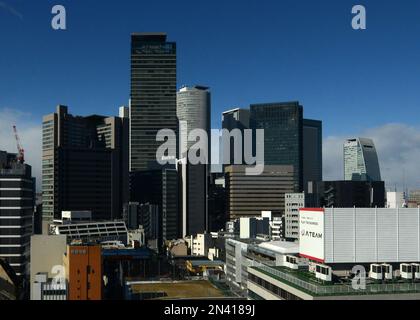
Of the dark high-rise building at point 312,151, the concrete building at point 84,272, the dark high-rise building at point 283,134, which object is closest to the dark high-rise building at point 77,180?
the dark high-rise building at point 283,134

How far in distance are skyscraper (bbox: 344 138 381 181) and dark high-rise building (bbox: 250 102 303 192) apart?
18.5 metres

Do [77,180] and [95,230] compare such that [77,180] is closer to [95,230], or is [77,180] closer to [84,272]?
[95,230]

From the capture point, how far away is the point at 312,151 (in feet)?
564

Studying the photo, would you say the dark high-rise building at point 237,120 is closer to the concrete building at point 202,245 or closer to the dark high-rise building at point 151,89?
the dark high-rise building at point 151,89

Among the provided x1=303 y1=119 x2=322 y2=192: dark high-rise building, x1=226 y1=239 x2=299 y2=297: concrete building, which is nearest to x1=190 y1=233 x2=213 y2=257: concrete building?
x1=226 y1=239 x2=299 y2=297: concrete building

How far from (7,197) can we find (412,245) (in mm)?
38863

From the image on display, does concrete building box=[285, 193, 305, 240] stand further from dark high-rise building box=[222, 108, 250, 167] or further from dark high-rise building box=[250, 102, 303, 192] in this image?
dark high-rise building box=[222, 108, 250, 167]

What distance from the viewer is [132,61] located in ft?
431

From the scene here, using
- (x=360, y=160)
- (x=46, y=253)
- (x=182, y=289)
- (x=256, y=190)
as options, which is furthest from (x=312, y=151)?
(x=182, y=289)

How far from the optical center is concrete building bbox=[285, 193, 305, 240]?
75950mm

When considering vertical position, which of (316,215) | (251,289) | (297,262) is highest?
(316,215)
